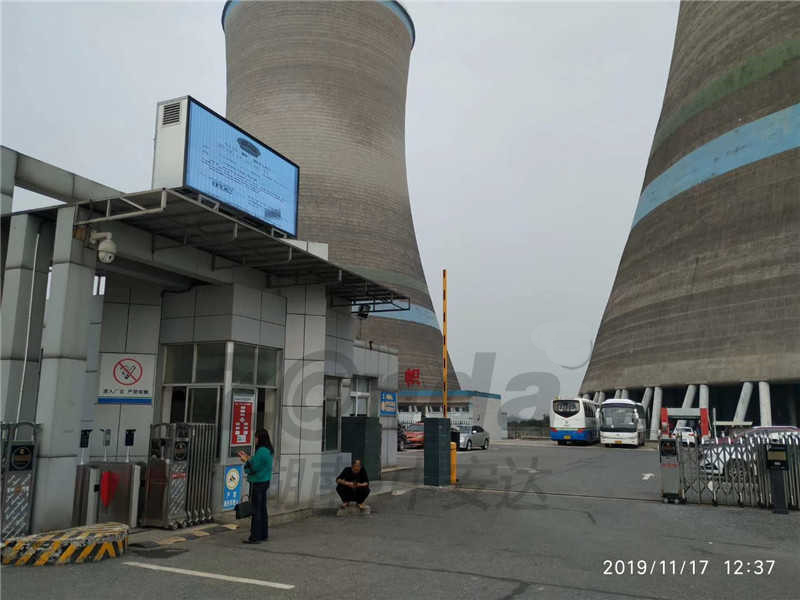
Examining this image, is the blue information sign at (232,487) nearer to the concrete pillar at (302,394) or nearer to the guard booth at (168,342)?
the guard booth at (168,342)

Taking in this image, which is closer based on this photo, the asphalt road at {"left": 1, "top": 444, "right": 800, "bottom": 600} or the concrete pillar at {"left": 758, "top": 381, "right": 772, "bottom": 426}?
the asphalt road at {"left": 1, "top": 444, "right": 800, "bottom": 600}

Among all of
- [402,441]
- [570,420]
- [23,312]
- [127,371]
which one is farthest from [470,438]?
[23,312]

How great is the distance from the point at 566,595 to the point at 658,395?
3973 cm

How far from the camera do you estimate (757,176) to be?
125 feet

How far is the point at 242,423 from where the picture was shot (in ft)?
41.2

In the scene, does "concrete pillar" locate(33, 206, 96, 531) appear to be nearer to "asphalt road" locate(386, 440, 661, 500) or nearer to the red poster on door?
the red poster on door

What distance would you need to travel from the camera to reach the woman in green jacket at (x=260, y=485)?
938 cm

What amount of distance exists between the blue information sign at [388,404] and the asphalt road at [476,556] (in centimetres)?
727

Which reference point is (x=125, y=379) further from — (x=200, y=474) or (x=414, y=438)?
(x=414, y=438)

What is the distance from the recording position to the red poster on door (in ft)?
40.4

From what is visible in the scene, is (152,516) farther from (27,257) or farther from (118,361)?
(27,257)

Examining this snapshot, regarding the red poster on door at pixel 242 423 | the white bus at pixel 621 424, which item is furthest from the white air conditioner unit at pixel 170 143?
the white bus at pixel 621 424

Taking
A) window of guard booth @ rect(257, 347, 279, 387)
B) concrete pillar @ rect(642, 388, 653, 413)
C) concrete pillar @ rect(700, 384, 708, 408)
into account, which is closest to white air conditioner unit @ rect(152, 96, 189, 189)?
window of guard booth @ rect(257, 347, 279, 387)

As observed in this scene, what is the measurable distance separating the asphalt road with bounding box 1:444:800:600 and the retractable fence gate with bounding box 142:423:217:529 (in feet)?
3.12
